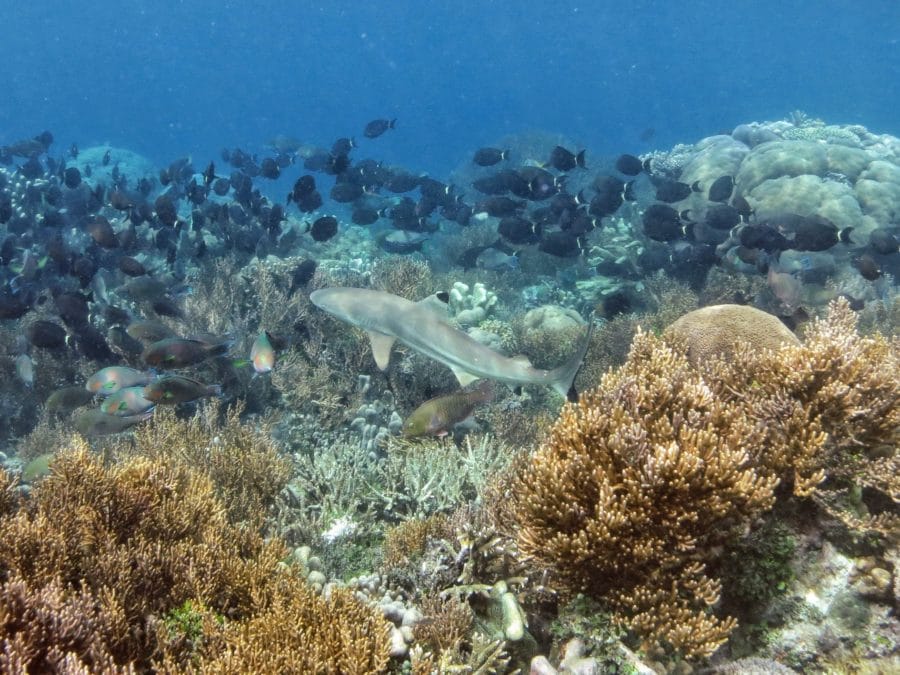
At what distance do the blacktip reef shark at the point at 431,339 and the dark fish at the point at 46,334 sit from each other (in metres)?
3.99

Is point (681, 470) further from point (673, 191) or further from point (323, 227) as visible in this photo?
point (673, 191)

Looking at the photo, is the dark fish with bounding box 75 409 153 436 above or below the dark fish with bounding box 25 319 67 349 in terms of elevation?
below

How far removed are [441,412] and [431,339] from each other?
3.17 ft

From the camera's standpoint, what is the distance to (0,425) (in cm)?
916

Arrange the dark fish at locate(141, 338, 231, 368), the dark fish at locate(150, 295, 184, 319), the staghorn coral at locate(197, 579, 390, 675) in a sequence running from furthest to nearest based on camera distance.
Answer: the dark fish at locate(150, 295, 184, 319), the dark fish at locate(141, 338, 231, 368), the staghorn coral at locate(197, 579, 390, 675)

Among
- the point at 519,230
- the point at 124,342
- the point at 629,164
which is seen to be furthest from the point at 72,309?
the point at 629,164

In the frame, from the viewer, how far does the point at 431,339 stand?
627 centimetres

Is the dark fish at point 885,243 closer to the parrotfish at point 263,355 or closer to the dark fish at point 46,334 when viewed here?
the parrotfish at point 263,355

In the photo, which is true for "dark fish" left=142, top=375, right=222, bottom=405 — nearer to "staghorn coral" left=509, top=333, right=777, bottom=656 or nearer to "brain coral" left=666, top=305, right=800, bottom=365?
"staghorn coral" left=509, top=333, right=777, bottom=656

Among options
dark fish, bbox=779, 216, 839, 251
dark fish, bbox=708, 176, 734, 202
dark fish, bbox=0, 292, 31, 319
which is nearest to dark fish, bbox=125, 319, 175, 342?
dark fish, bbox=0, 292, 31, 319

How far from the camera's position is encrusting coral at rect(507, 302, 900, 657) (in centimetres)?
284

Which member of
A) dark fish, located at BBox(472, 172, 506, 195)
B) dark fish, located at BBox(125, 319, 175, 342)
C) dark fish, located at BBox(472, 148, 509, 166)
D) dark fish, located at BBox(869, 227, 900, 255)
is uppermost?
dark fish, located at BBox(472, 148, 509, 166)

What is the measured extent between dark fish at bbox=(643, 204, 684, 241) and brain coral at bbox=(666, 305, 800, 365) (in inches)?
229

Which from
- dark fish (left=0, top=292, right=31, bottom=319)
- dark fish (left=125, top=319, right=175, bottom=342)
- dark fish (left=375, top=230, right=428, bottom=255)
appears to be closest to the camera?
dark fish (left=125, top=319, right=175, bottom=342)
